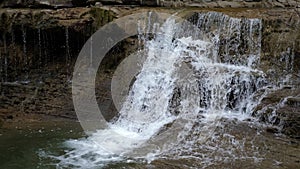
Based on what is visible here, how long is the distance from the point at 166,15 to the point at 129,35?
29.3 inches

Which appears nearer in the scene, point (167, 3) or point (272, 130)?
point (272, 130)

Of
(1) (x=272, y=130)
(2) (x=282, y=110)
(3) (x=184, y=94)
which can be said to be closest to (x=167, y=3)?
(3) (x=184, y=94)

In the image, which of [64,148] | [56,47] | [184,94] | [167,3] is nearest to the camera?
[64,148]

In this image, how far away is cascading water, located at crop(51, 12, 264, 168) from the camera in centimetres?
489

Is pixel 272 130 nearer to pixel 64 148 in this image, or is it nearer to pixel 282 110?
pixel 282 110

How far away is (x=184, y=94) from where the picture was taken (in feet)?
18.6

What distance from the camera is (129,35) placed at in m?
6.62

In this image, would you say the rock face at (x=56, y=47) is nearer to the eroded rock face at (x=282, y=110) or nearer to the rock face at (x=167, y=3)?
the rock face at (x=167, y=3)

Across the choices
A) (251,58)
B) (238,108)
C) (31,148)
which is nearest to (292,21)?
(251,58)

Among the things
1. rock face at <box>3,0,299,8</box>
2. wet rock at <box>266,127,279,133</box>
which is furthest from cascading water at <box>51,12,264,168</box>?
rock face at <box>3,0,299,8</box>

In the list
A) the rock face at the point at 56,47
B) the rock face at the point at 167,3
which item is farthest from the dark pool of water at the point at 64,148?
the rock face at the point at 167,3

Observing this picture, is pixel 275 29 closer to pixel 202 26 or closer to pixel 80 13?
pixel 202 26

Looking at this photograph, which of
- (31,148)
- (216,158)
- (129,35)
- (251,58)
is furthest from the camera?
(129,35)

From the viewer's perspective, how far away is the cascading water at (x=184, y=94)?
489cm
